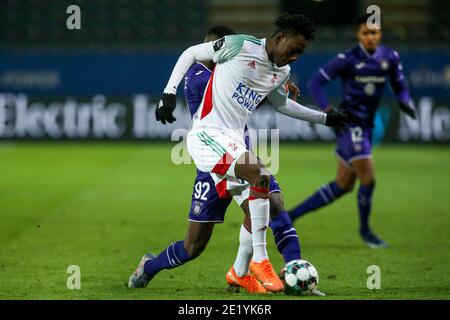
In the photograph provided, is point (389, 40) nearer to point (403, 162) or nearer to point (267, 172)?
point (403, 162)

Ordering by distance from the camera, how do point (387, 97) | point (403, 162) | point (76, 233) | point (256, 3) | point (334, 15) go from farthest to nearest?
point (256, 3) → point (334, 15) → point (387, 97) → point (403, 162) → point (76, 233)

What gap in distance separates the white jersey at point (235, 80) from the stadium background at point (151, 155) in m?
1.25

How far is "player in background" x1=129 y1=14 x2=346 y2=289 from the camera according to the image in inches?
245

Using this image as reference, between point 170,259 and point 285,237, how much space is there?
34.0 inches

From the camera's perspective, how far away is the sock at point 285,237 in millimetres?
6422

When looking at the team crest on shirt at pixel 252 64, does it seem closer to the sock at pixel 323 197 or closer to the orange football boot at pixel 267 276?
the orange football boot at pixel 267 276

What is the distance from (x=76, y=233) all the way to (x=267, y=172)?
13.6ft

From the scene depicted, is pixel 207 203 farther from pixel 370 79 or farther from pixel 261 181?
pixel 370 79

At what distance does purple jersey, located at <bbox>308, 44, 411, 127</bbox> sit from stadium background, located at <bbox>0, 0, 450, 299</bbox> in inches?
54.5

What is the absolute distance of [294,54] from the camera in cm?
631

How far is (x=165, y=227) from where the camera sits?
10.3m

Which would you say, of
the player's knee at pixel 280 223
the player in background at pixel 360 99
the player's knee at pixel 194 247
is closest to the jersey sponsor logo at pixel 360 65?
the player in background at pixel 360 99

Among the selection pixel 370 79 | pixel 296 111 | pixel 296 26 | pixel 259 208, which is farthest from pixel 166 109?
pixel 370 79
